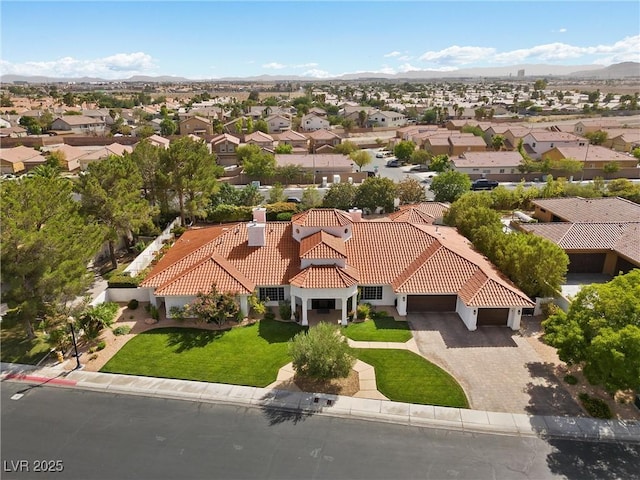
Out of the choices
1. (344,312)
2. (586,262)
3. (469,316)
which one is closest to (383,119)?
(586,262)

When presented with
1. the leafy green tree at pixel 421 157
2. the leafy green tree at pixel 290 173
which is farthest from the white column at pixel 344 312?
the leafy green tree at pixel 421 157

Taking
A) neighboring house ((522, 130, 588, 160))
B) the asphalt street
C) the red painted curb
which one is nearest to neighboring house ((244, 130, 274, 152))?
neighboring house ((522, 130, 588, 160))

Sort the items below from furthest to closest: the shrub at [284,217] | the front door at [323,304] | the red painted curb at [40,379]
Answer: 1. the shrub at [284,217]
2. the front door at [323,304]
3. the red painted curb at [40,379]

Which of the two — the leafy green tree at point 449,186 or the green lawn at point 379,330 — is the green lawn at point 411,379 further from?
the leafy green tree at point 449,186

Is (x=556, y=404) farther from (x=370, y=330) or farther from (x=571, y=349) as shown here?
(x=370, y=330)

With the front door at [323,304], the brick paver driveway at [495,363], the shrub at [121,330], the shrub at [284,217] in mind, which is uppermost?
the shrub at [284,217]

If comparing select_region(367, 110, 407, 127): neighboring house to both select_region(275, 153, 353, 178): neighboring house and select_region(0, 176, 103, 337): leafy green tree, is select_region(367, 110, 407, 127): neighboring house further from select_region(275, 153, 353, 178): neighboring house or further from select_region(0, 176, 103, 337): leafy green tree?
select_region(0, 176, 103, 337): leafy green tree

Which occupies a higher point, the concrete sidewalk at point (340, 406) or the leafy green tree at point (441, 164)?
the leafy green tree at point (441, 164)

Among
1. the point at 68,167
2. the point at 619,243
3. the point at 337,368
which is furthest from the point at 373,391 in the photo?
the point at 68,167
